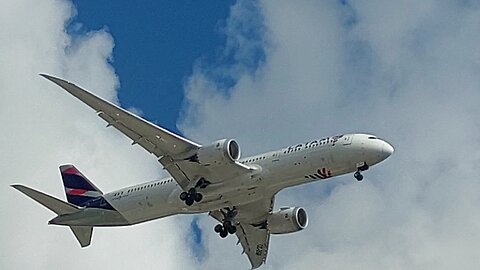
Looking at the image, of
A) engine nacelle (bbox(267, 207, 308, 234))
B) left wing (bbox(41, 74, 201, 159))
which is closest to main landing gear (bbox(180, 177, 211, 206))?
left wing (bbox(41, 74, 201, 159))

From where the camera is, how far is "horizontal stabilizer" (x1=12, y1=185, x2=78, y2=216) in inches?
2820

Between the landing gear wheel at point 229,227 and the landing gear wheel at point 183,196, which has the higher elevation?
the landing gear wheel at point 229,227

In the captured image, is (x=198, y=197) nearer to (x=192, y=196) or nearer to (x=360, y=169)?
(x=192, y=196)

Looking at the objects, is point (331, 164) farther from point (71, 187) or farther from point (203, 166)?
point (71, 187)

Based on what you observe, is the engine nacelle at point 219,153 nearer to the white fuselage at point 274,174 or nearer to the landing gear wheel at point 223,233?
the white fuselage at point 274,174

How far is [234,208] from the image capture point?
251ft

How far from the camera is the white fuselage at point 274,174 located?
66.8 m

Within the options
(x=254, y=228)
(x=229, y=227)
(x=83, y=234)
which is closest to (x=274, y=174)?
(x=229, y=227)

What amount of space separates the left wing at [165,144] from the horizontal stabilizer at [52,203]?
7.50 meters

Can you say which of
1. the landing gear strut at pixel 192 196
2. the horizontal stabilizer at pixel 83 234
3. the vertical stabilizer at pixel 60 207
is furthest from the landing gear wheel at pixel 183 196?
the horizontal stabilizer at pixel 83 234

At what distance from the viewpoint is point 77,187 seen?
80188 mm

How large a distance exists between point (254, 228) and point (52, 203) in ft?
43.3

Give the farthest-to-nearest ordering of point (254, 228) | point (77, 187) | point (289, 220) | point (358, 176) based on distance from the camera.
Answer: point (77, 187), point (254, 228), point (289, 220), point (358, 176)

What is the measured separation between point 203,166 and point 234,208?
8.19 m
